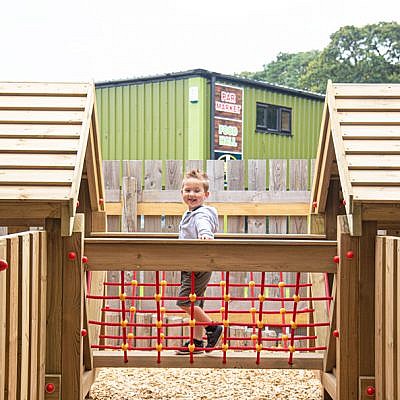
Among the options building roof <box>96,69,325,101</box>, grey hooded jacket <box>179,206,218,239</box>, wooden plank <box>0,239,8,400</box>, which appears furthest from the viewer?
building roof <box>96,69,325,101</box>

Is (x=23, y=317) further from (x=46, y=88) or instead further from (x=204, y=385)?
(x=204, y=385)

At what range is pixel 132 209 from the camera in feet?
26.5

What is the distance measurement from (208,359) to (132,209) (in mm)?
3249

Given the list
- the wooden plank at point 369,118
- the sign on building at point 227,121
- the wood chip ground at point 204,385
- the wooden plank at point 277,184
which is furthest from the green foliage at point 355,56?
the wooden plank at point 369,118

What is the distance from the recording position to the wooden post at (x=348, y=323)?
4.46 metres

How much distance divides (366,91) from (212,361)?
208 centimetres

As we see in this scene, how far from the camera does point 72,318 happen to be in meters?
4.45

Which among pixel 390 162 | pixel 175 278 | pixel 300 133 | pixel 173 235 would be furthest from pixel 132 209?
pixel 300 133

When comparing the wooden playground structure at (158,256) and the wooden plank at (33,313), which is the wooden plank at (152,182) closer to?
the wooden playground structure at (158,256)

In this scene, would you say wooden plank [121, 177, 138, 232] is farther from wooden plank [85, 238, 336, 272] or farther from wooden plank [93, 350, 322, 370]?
wooden plank [85, 238, 336, 272]

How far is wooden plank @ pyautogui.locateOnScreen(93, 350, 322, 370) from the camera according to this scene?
5.06m

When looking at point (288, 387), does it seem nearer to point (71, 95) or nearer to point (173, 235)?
point (173, 235)

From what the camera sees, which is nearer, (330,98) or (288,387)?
(330,98)

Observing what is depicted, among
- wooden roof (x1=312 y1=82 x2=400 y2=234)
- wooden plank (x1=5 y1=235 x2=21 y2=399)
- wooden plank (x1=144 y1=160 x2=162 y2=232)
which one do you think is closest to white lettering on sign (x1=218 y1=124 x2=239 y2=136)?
wooden plank (x1=144 y1=160 x2=162 y2=232)
